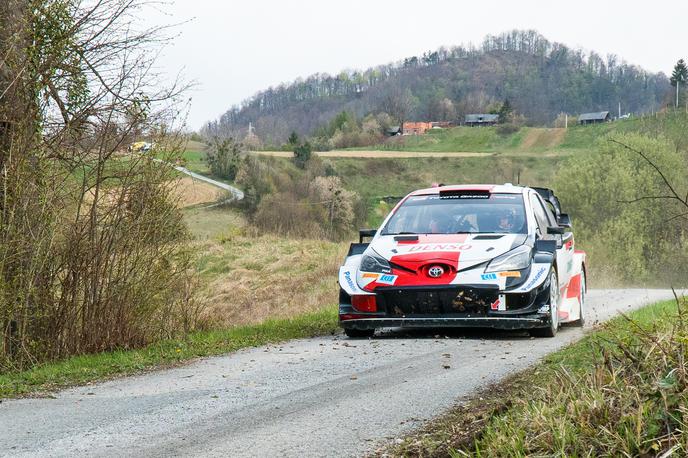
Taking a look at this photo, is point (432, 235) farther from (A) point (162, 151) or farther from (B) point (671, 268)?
(B) point (671, 268)

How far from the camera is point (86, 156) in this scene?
11711mm

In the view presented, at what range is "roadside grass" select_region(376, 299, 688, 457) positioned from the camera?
4.58 m

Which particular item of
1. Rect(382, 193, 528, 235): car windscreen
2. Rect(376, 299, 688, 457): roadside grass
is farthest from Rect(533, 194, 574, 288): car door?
Rect(376, 299, 688, 457): roadside grass

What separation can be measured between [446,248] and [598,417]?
655cm

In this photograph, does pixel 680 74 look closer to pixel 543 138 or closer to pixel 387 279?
pixel 543 138

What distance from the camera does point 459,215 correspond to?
490 inches

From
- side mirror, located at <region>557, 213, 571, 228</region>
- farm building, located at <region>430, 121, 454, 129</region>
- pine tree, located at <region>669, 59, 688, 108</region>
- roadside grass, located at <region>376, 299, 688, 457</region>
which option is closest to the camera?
roadside grass, located at <region>376, 299, 688, 457</region>

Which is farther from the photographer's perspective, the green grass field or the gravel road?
the green grass field

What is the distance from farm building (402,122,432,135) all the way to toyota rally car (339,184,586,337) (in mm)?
141690

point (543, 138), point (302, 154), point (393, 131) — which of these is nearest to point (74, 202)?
point (302, 154)

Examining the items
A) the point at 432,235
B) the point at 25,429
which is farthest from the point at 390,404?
the point at 432,235

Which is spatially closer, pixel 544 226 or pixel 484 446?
pixel 484 446

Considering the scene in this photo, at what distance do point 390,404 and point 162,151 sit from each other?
5.82m

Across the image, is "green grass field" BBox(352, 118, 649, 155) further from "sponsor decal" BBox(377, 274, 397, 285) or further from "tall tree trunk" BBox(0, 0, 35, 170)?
"tall tree trunk" BBox(0, 0, 35, 170)
